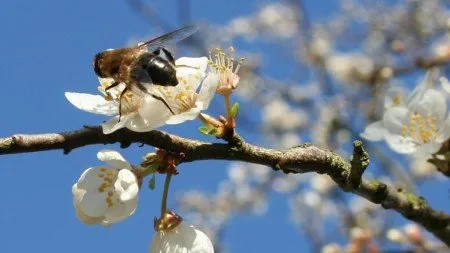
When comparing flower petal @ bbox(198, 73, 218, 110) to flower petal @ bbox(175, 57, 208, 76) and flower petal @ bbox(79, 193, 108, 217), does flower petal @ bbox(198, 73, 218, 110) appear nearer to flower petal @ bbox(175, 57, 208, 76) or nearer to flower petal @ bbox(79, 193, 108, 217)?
flower petal @ bbox(175, 57, 208, 76)

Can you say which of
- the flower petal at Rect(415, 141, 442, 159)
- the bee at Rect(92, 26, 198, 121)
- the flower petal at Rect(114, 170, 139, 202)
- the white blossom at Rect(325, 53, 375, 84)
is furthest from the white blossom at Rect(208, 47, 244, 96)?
the white blossom at Rect(325, 53, 375, 84)

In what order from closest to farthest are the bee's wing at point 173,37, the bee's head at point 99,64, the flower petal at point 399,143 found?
the bee's head at point 99,64 < the bee's wing at point 173,37 < the flower petal at point 399,143

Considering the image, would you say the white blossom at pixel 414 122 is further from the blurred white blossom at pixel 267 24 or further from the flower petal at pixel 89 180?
the blurred white blossom at pixel 267 24

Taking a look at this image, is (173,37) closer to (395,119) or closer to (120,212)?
(120,212)

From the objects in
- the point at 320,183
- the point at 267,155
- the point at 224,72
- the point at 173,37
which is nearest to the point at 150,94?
the point at 224,72

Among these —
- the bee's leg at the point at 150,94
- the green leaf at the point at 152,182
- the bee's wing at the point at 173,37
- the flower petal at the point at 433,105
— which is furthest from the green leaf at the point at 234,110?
the flower petal at the point at 433,105

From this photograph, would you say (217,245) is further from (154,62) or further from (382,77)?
(154,62)
